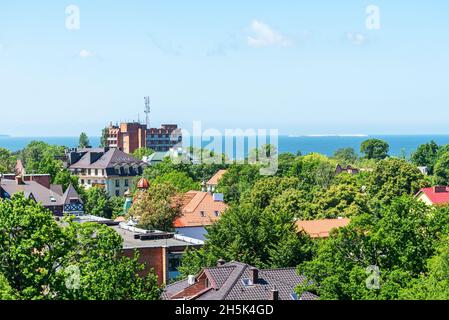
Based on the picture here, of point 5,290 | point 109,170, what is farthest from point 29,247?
point 109,170

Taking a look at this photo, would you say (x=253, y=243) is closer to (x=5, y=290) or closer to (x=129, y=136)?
(x=5, y=290)

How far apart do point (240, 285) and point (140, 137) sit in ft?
233

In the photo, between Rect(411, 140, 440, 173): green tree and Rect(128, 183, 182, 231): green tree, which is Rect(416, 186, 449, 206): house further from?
Rect(411, 140, 440, 173): green tree

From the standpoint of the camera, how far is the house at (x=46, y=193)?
42.2 m

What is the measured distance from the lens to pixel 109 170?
217ft

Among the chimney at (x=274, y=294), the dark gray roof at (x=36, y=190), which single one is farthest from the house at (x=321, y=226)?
the dark gray roof at (x=36, y=190)

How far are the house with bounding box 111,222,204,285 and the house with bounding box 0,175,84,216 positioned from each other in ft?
48.4

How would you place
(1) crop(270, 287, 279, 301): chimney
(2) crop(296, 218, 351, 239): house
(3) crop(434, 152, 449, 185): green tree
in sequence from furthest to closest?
(3) crop(434, 152, 449, 185): green tree, (2) crop(296, 218, 351, 239): house, (1) crop(270, 287, 279, 301): chimney

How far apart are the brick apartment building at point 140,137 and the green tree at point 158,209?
52183 mm

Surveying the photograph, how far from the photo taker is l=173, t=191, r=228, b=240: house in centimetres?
3531

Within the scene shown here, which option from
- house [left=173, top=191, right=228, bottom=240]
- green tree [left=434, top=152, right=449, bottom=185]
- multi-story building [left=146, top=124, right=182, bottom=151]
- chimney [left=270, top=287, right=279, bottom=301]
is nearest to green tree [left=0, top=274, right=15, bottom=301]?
chimney [left=270, top=287, right=279, bottom=301]

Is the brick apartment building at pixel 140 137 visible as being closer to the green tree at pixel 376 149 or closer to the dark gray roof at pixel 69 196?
the green tree at pixel 376 149
